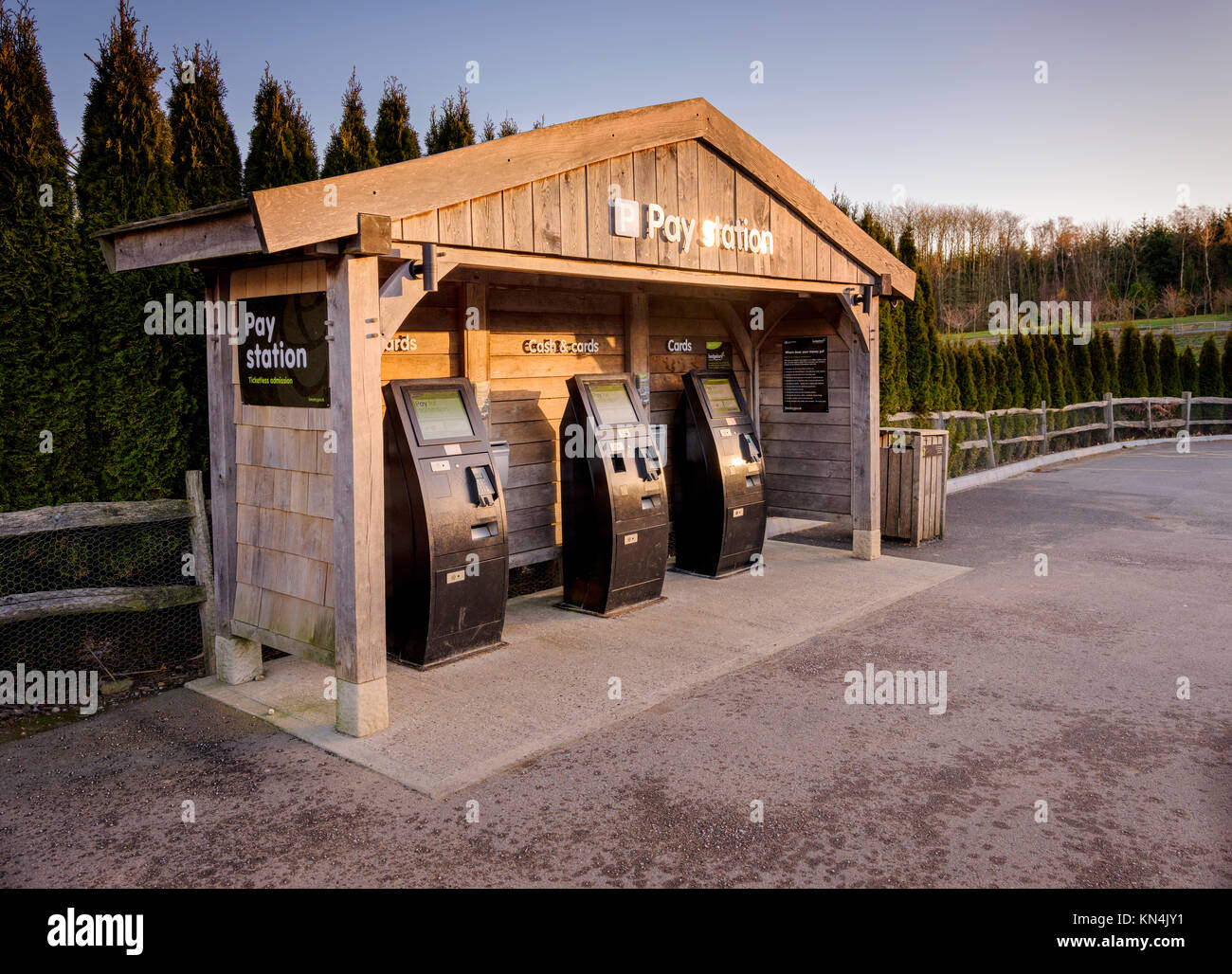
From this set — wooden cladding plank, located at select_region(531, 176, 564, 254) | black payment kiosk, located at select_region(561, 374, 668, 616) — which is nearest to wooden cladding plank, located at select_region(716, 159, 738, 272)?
black payment kiosk, located at select_region(561, 374, 668, 616)

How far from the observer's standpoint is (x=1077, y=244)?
5231 centimetres

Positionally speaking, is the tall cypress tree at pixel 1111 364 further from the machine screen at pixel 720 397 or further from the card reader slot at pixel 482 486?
the card reader slot at pixel 482 486

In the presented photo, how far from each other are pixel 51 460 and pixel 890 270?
664 cm

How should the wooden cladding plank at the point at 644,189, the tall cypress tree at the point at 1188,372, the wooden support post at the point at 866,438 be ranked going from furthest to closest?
the tall cypress tree at the point at 1188,372 < the wooden support post at the point at 866,438 < the wooden cladding plank at the point at 644,189

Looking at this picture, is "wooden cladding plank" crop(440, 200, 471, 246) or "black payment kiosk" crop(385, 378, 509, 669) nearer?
"wooden cladding plank" crop(440, 200, 471, 246)

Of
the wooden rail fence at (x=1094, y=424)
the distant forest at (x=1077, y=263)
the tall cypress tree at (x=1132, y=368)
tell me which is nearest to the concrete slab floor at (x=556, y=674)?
the wooden rail fence at (x=1094, y=424)

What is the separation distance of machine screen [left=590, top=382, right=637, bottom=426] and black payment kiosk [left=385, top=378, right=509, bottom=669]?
116 cm

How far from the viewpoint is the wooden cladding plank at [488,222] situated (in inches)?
194

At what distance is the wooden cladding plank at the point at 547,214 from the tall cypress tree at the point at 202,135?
8.79 feet

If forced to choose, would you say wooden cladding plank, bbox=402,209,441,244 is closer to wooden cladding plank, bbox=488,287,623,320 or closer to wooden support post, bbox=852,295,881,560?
wooden cladding plank, bbox=488,287,623,320

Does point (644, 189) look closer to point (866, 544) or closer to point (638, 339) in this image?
point (638, 339)

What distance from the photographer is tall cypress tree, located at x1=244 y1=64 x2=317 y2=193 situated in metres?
7.32

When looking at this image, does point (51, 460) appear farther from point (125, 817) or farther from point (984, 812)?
point (984, 812)
